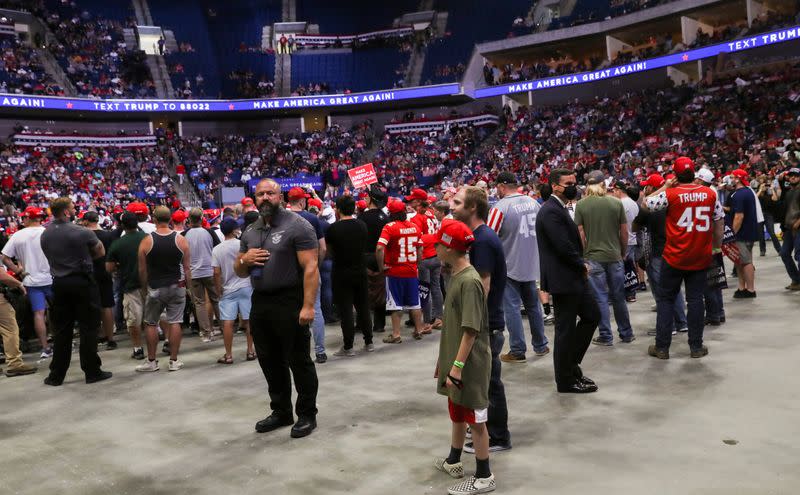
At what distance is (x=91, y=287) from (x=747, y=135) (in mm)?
22073

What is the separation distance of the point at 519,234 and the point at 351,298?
2.03m

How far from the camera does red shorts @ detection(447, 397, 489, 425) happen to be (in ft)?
11.1

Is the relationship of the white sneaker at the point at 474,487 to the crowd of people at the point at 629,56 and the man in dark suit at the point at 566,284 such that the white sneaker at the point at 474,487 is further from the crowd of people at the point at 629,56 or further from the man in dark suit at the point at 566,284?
the crowd of people at the point at 629,56

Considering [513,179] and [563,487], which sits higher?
[513,179]

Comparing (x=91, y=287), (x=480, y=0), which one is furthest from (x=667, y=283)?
(x=480, y=0)

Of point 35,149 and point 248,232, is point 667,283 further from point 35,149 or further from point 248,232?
point 35,149

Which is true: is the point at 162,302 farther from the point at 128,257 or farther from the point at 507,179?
the point at 507,179

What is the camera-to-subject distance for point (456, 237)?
136 inches

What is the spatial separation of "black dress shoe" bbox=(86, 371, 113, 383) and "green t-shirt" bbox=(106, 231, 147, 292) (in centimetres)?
100

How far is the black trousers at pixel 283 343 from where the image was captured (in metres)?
4.55

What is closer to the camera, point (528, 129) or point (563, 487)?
point (563, 487)

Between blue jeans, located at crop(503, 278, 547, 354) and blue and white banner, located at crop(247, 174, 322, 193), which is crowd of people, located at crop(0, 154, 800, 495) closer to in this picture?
blue jeans, located at crop(503, 278, 547, 354)

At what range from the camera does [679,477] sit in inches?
136

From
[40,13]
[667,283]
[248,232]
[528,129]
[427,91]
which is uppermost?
[40,13]
